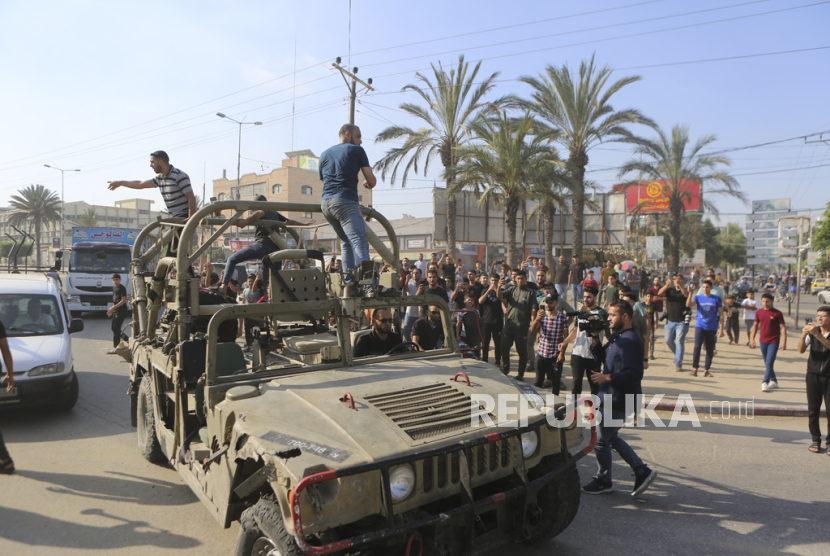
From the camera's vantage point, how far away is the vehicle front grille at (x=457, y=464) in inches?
122

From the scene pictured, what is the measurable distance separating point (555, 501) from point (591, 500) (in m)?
1.36

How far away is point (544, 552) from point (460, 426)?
4.20 feet

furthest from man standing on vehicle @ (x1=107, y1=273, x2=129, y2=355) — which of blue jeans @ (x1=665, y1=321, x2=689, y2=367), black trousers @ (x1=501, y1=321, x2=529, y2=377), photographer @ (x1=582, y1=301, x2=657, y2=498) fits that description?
blue jeans @ (x1=665, y1=321, x2=689, y2=367)

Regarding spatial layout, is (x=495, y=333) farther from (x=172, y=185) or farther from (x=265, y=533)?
(x=265, y=533)

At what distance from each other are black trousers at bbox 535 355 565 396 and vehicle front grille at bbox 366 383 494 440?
4.39 meters

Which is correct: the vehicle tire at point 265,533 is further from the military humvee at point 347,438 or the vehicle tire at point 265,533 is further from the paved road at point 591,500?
the paved road at point 591,500

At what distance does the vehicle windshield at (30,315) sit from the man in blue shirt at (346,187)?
4.99 meters

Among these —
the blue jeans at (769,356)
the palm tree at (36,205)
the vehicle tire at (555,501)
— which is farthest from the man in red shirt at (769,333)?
the palm tree at (36,205)

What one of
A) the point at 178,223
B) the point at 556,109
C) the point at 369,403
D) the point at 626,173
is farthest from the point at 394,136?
the point at 369,403

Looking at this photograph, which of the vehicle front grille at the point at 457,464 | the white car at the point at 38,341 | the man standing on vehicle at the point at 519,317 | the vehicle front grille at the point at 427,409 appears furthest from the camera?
the man standing on vehicle at the point at 519,317

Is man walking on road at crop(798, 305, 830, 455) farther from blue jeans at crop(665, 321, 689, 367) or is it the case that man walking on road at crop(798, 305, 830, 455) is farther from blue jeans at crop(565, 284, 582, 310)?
blue jeans at crop(565, 284, 582, 310)

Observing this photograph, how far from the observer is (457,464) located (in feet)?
10.5

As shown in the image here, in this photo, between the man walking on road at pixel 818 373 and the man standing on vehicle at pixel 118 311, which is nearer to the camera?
the man walking on road at pixel 818 373

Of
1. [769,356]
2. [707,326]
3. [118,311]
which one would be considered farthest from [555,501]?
[118,311]
